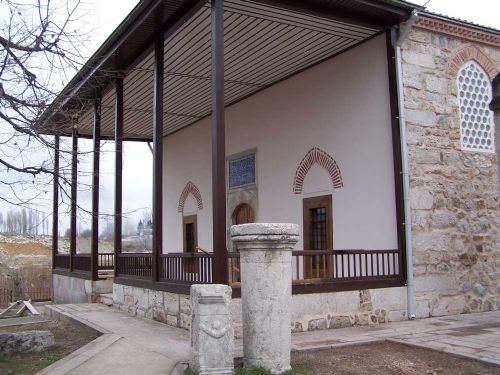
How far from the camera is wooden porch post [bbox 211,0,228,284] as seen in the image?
667cm

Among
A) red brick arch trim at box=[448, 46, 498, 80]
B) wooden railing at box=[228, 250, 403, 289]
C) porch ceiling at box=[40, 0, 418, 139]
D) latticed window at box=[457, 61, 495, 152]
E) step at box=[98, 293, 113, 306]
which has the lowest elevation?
step at box=[98, 293, 113, 306]

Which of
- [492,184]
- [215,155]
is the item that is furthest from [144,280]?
[492,184]

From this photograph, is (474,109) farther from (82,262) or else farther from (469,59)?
(82,262)

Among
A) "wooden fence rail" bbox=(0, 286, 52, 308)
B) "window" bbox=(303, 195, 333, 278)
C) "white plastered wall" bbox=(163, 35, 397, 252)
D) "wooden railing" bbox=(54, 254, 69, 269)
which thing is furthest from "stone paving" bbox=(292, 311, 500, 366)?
"wooden fence rail" bbox=(0, 286, 52, 308)

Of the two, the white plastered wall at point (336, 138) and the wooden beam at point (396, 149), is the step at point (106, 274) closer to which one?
the white plastered wall at point (336, 138)

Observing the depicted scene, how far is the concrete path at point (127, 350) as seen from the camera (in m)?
5.18

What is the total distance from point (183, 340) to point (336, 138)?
440cm

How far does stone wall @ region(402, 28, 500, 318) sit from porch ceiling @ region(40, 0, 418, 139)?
3.81ft

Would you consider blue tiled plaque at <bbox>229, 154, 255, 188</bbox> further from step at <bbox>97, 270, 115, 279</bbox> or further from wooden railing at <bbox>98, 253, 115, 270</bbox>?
wooden railing at <bbox>98, 253, 115, 270</bbox>

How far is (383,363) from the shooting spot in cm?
552

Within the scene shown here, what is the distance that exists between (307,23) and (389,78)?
1.49 metres

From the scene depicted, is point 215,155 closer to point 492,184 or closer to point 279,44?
point 279,44

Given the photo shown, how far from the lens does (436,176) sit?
8547 mm

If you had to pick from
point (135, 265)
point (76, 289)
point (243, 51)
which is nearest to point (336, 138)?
point (243, 51)
